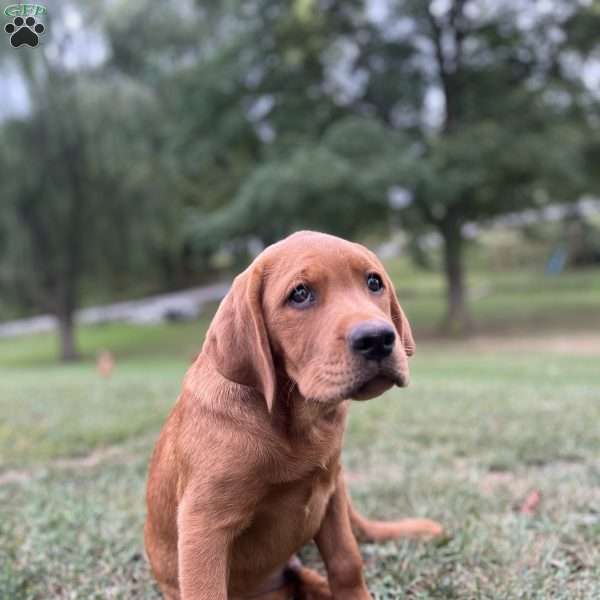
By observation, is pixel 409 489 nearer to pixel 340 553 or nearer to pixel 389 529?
pixel 389 529

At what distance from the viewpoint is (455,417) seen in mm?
5867

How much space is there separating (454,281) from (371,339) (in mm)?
18987

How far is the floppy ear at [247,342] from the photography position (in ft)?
7.28

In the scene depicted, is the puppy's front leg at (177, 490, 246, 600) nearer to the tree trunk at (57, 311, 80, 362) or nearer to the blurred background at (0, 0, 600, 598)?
the blurred background at (0, 0, 600, 598)

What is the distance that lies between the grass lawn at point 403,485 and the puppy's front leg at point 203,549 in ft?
2.68

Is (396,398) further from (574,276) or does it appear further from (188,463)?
(574,276)

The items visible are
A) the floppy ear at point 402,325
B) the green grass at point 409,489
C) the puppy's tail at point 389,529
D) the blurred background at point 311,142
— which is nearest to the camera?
the floppy ear at point 402,325

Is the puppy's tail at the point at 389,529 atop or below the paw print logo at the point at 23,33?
below

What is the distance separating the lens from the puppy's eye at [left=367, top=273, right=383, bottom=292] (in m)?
2.35

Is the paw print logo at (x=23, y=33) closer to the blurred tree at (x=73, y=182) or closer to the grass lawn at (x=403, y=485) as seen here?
the grass lawn at (x=403, y=485)

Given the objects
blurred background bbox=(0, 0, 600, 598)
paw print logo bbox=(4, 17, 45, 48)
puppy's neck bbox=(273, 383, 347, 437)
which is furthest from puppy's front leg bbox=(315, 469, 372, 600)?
blurred background bbox=(0, 0, 600, 598)

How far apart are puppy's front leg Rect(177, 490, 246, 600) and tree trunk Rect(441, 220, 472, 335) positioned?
1813 centimetres

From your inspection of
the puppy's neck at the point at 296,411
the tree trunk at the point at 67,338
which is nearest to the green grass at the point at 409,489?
the puppy's neck at the point at 296,411

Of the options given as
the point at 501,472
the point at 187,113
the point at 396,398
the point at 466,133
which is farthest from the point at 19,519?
the point at 187,113
